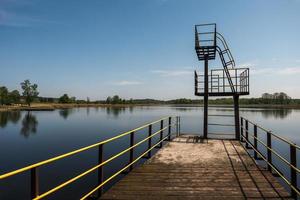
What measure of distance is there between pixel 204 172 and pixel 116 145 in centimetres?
1743

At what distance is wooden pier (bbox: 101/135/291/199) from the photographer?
5535 mm

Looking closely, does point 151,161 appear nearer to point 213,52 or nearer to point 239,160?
point 239,160

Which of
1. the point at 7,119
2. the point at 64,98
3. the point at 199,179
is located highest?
the point at 64,98

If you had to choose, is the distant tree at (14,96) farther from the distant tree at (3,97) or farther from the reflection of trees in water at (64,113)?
the reflection of trees in water at (64,113)

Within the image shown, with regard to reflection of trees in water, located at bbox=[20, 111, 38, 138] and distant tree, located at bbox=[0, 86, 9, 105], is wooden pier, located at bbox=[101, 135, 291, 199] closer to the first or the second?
reflection of trees in water, located at bbox=[20, 111, 38, 138]

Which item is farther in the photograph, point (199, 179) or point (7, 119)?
point (7, 119)

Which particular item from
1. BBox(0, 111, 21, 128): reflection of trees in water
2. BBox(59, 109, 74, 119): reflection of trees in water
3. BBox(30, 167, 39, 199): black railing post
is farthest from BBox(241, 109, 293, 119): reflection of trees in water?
BBox(30, 167, 39, 199): black railing post

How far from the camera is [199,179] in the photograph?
259 inches

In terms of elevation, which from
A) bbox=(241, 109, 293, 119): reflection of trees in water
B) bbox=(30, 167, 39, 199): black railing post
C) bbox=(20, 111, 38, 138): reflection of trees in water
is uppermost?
bbox=(30, 167, 39, 199): black railing post

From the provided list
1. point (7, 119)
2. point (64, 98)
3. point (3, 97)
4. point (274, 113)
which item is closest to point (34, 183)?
point (7, 119)

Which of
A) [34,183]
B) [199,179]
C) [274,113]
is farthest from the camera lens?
[274,113]

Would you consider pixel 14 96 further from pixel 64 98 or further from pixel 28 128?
pixel 28 128

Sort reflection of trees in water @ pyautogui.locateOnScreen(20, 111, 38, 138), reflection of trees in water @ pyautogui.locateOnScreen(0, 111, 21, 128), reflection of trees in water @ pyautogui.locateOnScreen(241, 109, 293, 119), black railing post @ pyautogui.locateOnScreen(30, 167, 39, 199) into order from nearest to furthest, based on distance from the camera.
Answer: black railing post @ pyautogui.locateOnScreen(30, 167, 39, 199) < reflection of trees in water @ pyautogui.locateOnScreen(20, 111, 38, 138) < reflection of trees in water @ pyautogui.locateOnScreen(0, 111, 21, 128) < reflection of trees in water @ pyautogui.locateOnScreen(241, 109, 293, 119)

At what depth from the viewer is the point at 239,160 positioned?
8523mm
